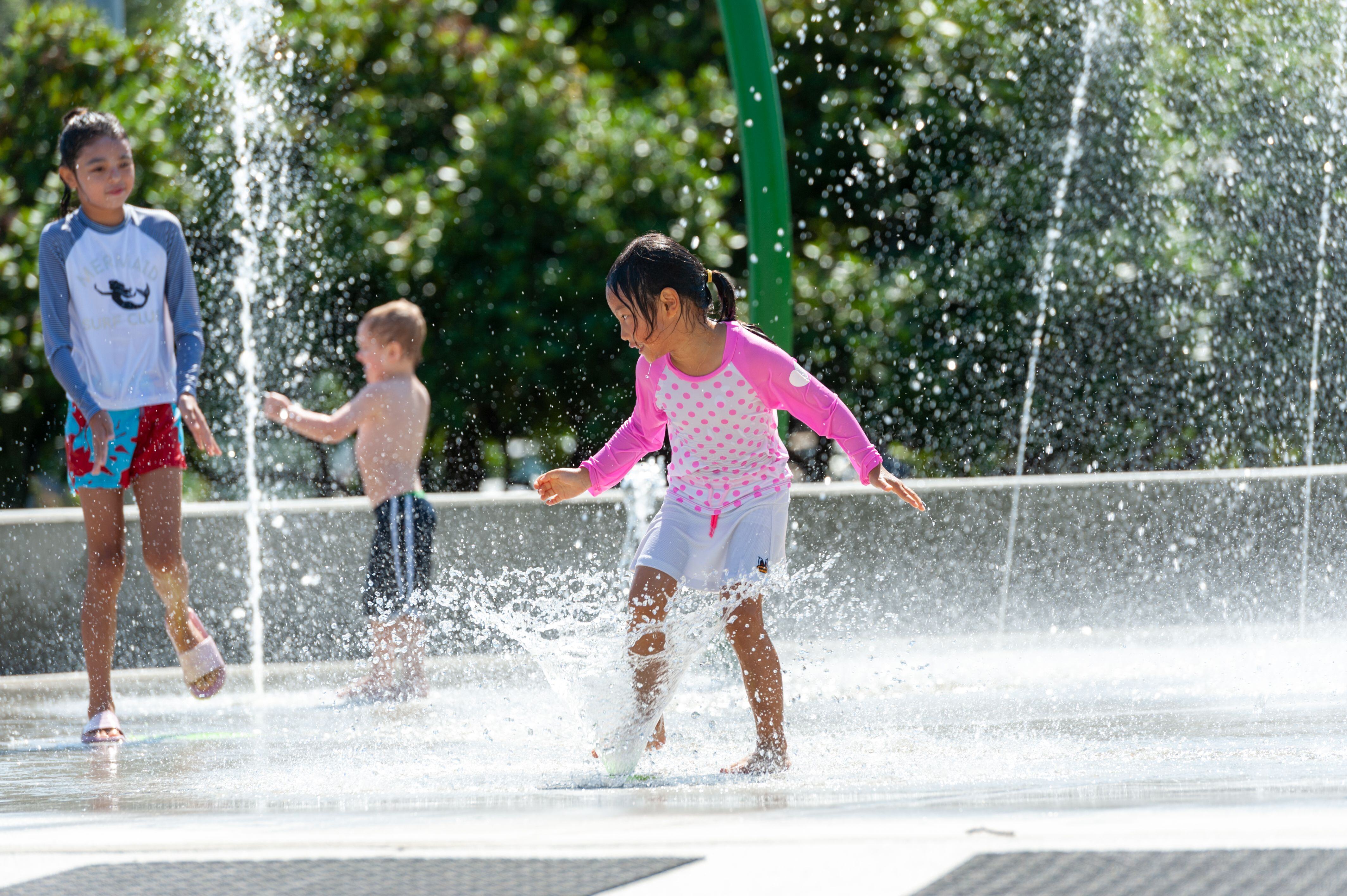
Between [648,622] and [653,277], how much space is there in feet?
2.61

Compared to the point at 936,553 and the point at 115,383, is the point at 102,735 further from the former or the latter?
the point at 936,553

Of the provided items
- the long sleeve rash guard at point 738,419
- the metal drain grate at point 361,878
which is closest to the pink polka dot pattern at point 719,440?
the long sleeve rash guard at point 738,419

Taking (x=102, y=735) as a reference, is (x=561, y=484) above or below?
above

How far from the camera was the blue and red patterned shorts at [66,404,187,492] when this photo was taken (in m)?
4.90

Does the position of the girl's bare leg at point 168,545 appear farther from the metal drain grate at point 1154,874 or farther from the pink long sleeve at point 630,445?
the metal drain grate at point 1154,874

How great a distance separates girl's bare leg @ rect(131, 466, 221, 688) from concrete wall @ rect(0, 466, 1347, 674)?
1.28 meters

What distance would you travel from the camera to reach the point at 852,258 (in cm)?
942

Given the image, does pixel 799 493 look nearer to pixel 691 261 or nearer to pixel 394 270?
pixel 691 261

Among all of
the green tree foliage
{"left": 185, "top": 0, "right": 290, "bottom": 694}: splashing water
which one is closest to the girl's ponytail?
{"left": 185, "top": 0, "right": 290, "bottom": 694}: splashing water

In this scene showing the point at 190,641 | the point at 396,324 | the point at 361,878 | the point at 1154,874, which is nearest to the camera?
the point at 1154,874

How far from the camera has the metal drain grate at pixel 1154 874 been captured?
7.93ft

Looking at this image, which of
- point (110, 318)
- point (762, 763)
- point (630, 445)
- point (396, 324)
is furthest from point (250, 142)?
point (762, 763)

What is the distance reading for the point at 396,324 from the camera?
5801mm

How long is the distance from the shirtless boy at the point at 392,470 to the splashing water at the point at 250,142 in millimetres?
2423
